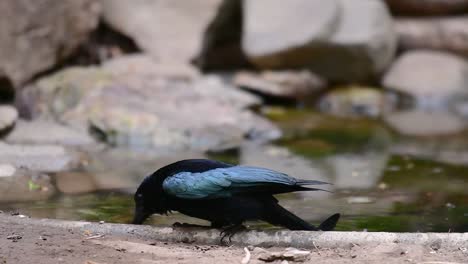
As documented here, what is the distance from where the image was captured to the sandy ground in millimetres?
3410

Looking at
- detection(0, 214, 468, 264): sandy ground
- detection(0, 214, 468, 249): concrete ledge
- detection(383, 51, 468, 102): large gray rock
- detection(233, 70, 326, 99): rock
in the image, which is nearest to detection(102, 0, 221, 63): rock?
detection(233, 70, 326, 99): rock

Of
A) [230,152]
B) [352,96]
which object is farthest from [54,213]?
[352,96]

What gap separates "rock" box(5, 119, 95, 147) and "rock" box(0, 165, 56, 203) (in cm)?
134

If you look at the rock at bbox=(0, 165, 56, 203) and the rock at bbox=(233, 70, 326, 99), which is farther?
the rock at bbox=(233, 70, 326, 99)

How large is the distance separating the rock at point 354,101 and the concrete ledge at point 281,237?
248 inches

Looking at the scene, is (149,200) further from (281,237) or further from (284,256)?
(284,256)

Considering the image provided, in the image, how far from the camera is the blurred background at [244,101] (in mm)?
5379

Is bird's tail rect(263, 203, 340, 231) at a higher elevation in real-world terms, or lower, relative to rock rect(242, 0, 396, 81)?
lower

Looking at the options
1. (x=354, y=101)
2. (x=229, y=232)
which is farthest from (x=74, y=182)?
(x=354, y=101)

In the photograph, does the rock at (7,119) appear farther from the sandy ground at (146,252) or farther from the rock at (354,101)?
the rock at (354,101)

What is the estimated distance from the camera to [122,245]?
11.9 feet

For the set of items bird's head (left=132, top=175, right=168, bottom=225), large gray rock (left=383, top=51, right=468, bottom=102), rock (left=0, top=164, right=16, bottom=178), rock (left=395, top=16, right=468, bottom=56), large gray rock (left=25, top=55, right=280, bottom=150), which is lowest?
bird's head (left=132, top=175, right=168, bottom=225)

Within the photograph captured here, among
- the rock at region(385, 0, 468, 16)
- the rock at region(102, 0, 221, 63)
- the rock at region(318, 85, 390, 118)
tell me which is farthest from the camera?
the rock at region(385, 0, 468, 16)

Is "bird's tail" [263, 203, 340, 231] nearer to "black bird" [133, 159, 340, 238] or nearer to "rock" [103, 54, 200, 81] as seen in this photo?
"black bird" [133, 159, 340, 238]
